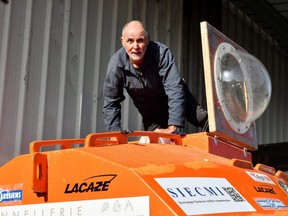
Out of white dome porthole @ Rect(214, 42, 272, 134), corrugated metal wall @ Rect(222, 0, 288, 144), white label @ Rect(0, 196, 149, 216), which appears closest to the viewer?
white label @ Rect(0, 196, 149, 216)

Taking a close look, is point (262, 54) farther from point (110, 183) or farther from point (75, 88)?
point (110, 183)

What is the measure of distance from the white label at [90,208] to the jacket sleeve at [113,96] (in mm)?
1440

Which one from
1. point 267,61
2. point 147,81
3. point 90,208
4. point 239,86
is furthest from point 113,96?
point 267,61

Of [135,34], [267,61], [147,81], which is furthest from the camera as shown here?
[267,61]

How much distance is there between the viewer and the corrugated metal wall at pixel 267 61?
374 inches

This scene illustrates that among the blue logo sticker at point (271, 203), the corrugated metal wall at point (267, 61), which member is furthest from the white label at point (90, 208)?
the corrugated metal wall at point (267, 61)

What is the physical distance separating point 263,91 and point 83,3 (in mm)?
3063

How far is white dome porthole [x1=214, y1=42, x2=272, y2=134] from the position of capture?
10.7 feet

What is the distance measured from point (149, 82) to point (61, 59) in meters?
1.87

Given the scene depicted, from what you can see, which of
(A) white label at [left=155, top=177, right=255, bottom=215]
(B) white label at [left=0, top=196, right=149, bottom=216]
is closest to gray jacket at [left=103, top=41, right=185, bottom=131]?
(A) white label at [left=155, top=177, right=255, bottom=215]

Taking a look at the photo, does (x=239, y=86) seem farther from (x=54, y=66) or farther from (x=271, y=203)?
(x=54, y=66)

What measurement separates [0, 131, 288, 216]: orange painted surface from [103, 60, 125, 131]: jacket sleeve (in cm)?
105

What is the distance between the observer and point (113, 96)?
409 centimetres

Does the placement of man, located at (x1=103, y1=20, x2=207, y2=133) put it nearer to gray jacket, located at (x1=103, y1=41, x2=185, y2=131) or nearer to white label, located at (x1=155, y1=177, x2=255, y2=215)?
gray jacket, located at (x1=103, y1=41, x2=185, y2=131)
